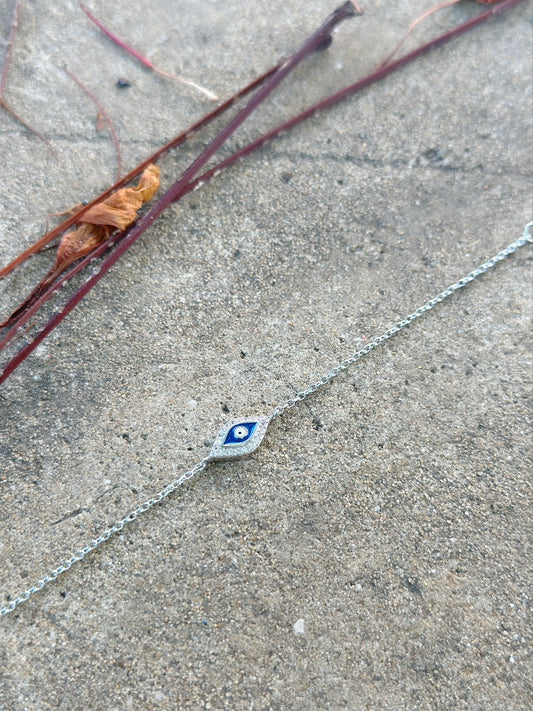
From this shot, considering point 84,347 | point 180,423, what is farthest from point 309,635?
point 84,347

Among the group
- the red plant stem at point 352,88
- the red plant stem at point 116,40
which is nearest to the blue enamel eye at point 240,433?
the red plant stem at point 352,88

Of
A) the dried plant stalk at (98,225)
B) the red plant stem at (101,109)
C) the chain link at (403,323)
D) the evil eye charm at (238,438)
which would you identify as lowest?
the chain link at (403,323)

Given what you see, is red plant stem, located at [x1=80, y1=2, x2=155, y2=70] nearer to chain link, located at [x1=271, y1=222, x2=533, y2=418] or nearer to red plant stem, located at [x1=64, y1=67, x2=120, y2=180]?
red plant stem, located at [x1=64, y1=67, x2=120, y2=180]

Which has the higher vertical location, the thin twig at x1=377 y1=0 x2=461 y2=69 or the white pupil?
the thin twig at x1=377 y1=0 x2=461 y2=69

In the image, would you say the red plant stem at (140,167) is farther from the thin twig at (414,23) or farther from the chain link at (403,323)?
the chain link at (403,323)

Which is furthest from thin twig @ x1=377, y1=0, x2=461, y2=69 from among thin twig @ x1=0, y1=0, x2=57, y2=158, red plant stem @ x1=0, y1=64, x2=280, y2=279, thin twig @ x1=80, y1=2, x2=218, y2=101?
thin twig @ x1=0, y1=0, x2=57, y2=158

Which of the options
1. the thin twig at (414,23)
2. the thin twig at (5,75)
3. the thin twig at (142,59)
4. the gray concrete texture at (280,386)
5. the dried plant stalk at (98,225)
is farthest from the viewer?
the thin twig at (414,23)
